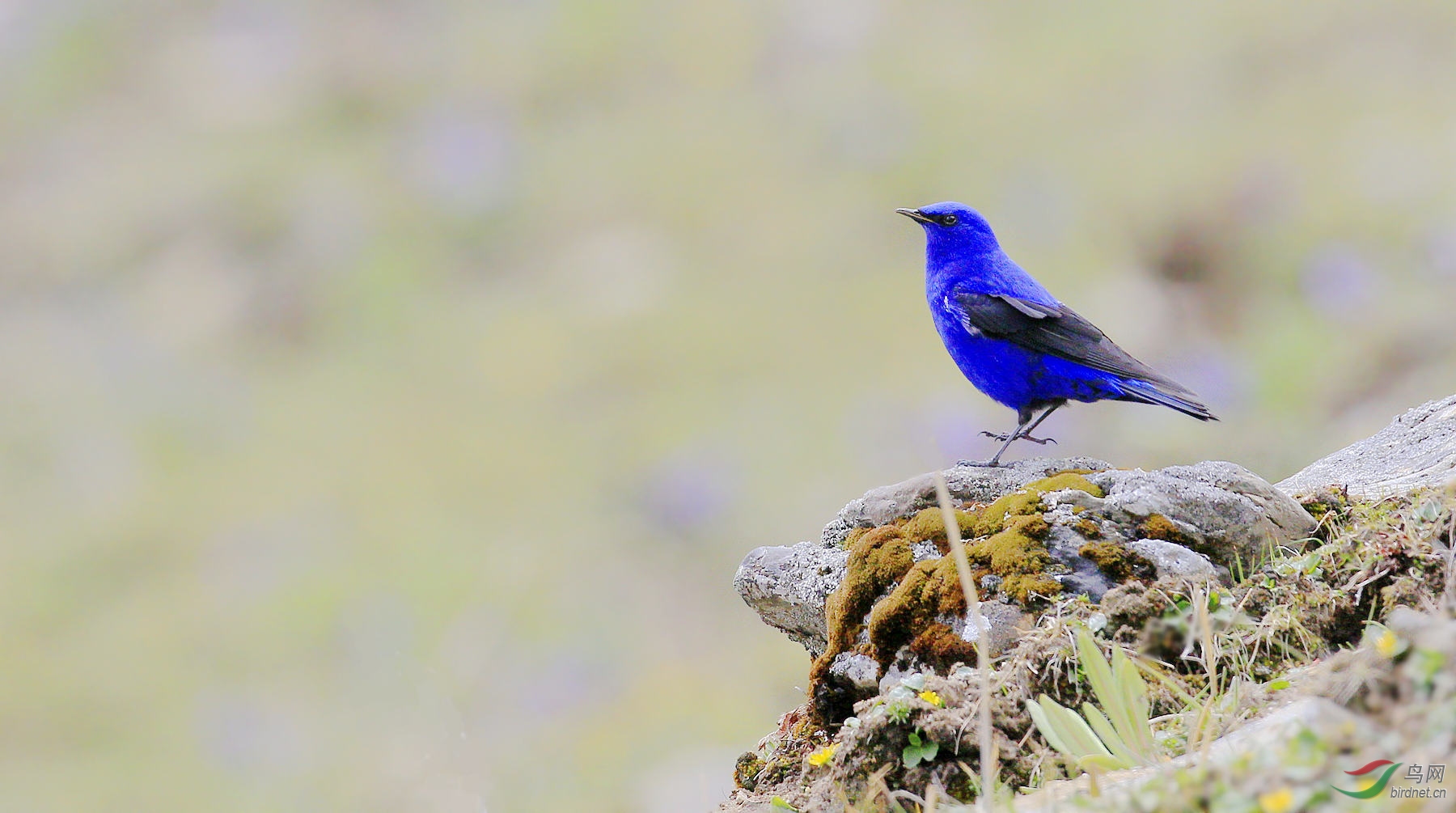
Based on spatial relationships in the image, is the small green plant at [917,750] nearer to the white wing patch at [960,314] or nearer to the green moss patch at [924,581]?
the green moss patch at [924,581]

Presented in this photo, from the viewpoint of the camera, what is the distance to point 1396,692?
2.07 m

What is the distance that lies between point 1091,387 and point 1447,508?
2079mm

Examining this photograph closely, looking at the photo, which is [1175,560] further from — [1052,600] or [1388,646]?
[1388,646]

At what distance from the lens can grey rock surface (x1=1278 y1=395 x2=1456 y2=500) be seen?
14.6ft

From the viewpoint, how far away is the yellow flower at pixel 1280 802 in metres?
1.79

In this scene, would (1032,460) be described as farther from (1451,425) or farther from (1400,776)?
(1400,776)

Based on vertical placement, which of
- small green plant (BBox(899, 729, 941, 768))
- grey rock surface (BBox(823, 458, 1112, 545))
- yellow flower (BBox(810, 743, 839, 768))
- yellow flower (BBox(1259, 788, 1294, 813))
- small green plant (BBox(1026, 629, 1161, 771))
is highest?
grey rock surface (BBox(823, 458, 1112, 545))

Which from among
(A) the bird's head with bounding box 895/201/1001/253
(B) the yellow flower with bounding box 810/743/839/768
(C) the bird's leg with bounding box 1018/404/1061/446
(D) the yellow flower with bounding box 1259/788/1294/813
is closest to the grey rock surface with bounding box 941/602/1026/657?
(B) the yellow flower with bounding box 810/743/839/768

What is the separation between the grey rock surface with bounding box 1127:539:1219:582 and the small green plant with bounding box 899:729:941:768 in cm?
109

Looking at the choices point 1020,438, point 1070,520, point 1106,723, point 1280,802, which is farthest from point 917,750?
point 1020,438

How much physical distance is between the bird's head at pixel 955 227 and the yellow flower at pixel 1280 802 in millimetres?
4432

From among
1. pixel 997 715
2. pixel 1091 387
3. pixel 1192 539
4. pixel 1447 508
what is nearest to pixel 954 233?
pixel 1091 387

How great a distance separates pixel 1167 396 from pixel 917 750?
287 centimetres

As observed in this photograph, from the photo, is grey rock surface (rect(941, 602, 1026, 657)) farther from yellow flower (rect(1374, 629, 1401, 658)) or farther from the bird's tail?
the bird's tail
